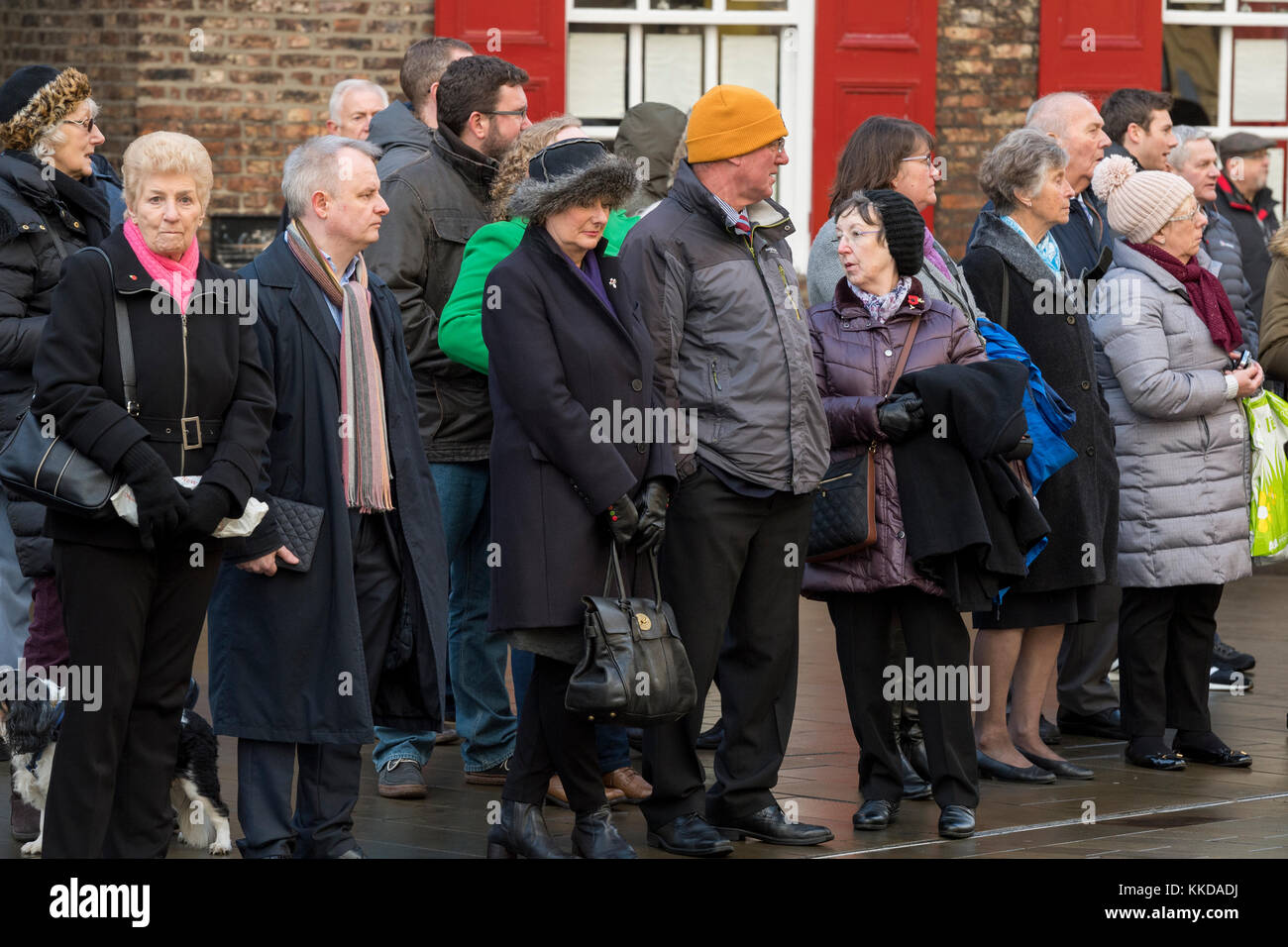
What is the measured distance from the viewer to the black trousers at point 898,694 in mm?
6090

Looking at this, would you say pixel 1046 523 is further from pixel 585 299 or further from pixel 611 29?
pixel 611 29

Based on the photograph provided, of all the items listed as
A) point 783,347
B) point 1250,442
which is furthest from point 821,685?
point 783,347

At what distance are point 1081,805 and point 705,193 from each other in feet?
7.84

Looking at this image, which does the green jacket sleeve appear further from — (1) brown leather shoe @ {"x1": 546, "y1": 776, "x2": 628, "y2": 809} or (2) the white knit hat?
(2) the white knit hat

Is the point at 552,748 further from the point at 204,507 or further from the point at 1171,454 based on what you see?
the point at 1171,454

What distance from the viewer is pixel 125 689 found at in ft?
16.6

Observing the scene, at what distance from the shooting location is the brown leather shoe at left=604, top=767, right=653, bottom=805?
6.52 metres

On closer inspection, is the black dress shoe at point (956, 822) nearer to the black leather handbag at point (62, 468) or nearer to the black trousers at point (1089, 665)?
the black trousers at point (1089, 665)

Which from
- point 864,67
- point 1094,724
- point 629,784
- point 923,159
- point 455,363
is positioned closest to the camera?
point 629,784

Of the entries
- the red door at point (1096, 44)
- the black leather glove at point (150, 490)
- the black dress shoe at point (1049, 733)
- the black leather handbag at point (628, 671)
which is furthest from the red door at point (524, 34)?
the black leather glove at point (150, 490)

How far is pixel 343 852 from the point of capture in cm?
550

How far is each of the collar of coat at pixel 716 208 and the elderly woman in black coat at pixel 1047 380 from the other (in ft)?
3.87

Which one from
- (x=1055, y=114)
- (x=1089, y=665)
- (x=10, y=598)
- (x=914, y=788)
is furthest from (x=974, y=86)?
(x=10, y=598)

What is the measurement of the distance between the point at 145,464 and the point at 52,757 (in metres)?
1.34
